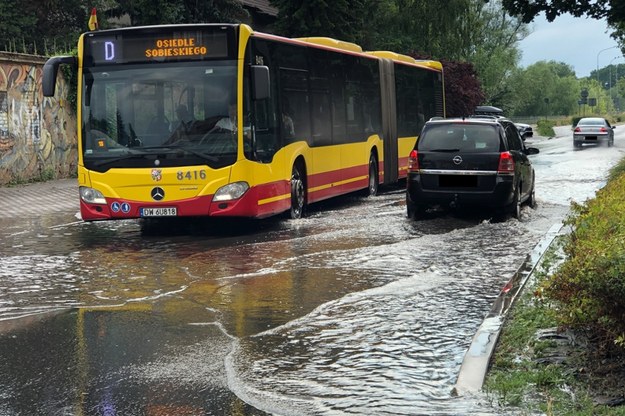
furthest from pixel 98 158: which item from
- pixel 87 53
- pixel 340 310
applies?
pixel 340 310

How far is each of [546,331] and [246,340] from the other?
2.24m

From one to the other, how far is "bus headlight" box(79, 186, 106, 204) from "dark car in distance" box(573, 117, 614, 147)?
126ft

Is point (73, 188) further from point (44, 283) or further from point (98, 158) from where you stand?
point (44, 283)

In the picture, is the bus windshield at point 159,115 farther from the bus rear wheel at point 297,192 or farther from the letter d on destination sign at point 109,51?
the bus rear wheel at point 297,192

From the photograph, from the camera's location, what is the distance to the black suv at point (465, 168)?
49.8 feet

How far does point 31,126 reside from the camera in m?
25.2

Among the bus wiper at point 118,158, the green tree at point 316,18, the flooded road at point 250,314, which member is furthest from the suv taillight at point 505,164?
the green tree at point 316,18

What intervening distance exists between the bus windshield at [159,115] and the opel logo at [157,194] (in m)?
Answer: 0.38

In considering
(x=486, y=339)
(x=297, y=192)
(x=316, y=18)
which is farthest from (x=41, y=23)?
(x=486, y=339)

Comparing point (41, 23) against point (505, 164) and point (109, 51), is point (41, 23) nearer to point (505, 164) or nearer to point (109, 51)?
point (109, 51)

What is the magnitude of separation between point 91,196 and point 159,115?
1.55 meters

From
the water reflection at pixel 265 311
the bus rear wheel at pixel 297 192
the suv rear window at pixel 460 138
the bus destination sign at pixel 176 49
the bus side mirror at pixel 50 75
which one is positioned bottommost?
the water reflection at pixel 265 311

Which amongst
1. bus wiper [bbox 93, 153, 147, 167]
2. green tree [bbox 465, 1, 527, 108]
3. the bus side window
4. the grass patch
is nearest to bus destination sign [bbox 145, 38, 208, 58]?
the bus side window

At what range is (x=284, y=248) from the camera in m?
12.6
